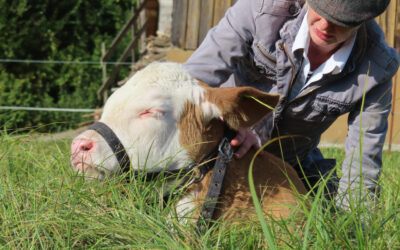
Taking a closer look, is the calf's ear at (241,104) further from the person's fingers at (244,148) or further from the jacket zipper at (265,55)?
the jacket zipper at (265,55)

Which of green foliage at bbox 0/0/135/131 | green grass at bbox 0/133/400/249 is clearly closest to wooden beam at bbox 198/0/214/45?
green foliage at bbox 0/0/135/131

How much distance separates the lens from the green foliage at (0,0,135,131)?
10.8 meters

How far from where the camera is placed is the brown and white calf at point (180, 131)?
2.08 m

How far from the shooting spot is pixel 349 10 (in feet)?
7.36

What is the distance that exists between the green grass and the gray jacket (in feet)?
2.22

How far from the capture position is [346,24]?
2293 millimetres

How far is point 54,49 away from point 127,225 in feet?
34.6

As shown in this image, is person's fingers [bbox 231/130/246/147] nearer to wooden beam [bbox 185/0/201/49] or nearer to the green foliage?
wooden beam [bbox 185/0/201/49]

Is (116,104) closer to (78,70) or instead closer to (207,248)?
(207,248)

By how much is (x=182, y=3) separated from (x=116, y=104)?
5.99 meters

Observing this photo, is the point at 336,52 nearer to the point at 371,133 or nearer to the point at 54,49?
the point at 371,133

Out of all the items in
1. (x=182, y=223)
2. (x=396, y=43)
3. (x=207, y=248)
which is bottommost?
(x=396, y=43)

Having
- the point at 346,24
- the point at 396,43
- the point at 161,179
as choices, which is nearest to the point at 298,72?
the point at 346,24

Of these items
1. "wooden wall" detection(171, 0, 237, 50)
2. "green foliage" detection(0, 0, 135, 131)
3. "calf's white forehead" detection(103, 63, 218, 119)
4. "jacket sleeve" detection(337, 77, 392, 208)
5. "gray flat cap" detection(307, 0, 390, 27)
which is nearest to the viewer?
"calf's white forehead" detection(103, 63, 218, 119)
